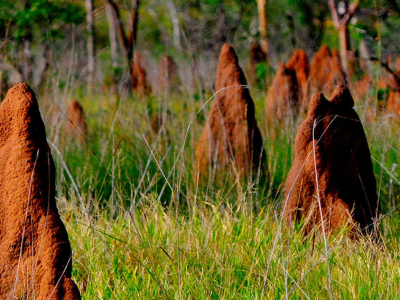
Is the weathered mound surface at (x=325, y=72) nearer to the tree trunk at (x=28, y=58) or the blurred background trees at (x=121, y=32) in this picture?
the blurred background trees at (x=121, y=32)

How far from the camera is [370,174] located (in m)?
3.85

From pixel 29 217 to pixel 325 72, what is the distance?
21.7 ft

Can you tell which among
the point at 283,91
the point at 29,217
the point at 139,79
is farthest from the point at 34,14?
the point at 29,217

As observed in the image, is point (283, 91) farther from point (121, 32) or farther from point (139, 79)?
point (121, 32)

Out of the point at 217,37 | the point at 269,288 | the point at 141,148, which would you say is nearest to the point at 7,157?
the point at 269,288

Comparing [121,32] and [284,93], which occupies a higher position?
[121,32]

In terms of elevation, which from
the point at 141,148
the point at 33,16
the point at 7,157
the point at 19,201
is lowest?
the point at 141,148

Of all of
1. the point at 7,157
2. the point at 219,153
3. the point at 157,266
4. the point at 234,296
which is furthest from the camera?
the point at 219,153

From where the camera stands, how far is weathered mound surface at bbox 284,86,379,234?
366 cm

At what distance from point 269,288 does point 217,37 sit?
27.6ft

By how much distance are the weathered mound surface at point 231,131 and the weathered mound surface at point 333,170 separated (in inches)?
44.5

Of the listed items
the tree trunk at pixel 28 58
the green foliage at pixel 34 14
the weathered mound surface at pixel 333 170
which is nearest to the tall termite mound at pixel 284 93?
the green foliage at pixel 34 14

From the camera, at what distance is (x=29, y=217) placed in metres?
2.40

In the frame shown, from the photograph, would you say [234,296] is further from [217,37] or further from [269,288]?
[217,37]
